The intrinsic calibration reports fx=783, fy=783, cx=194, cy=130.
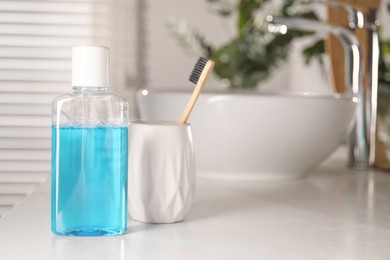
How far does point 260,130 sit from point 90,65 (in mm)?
468

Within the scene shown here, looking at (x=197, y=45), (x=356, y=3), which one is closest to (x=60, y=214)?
(x=356, y=3)

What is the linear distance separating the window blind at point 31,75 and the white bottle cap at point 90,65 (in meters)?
0.73

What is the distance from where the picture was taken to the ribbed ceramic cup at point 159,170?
77 cm

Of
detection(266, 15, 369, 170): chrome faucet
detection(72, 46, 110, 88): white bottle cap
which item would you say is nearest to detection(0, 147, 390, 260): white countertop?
detection(72, 46, 110, 88): white bottle cap

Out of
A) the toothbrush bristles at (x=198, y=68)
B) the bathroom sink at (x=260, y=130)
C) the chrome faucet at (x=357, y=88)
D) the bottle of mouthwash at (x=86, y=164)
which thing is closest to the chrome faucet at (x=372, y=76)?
the chrome faucet at (x=357, y=88)

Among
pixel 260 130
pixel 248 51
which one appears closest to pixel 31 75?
pixel 260 130

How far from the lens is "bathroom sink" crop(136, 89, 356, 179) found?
1.11 m

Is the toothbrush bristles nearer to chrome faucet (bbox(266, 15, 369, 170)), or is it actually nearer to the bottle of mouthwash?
the bottle of mouthwash

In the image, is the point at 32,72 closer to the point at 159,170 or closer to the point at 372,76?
the point at 372,76

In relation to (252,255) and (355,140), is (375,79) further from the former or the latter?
(252,255)

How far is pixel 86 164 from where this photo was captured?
0.70 meters

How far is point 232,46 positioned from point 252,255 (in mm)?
1520

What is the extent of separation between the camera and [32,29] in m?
1.41

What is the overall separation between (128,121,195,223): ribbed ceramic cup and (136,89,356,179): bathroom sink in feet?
1.08
